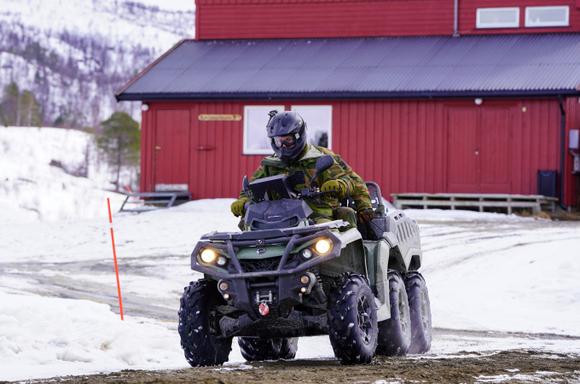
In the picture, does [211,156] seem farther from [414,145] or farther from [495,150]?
[495,150]

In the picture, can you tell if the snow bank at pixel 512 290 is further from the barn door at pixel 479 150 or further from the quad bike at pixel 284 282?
the barn door at pixel 479 150

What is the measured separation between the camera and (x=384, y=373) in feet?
27.5

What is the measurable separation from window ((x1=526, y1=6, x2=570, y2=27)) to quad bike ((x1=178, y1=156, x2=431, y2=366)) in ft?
77.6

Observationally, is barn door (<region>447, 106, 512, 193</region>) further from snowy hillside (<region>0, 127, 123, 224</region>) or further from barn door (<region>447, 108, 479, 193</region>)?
snowy hillside (<region>0, 127, 123, 224</region>)

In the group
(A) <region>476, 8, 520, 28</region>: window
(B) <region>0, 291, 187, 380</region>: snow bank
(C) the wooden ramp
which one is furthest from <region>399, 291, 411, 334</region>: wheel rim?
(A) <region>476, 8, 520, 28</region>: window

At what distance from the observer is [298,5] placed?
114 ft

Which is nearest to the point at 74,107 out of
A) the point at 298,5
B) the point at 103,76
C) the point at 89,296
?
the point at 103,76

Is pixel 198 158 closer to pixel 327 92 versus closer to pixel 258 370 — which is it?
pixel 327 92

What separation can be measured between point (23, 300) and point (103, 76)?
17735cm

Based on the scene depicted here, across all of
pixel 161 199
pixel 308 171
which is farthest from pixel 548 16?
pixel 308 171

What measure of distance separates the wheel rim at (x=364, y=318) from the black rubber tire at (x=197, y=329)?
1223mm

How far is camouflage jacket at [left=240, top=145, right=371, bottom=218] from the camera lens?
1031cm

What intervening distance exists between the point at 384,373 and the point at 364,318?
1.28m

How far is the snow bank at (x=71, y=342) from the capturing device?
9789 millimetres
